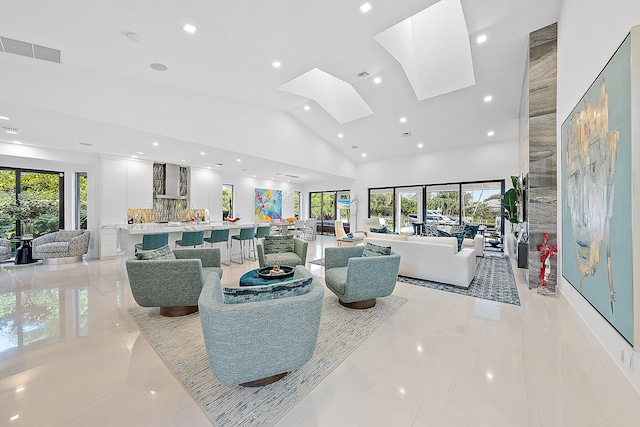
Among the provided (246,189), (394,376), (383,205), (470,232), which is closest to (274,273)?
(394,376)

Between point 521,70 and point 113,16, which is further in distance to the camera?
point 521,70

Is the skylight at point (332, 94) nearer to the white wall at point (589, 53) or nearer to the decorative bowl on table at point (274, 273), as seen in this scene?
the decorative bowl on table at point (274, 273)

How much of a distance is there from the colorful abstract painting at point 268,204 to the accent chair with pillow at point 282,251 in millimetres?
6890

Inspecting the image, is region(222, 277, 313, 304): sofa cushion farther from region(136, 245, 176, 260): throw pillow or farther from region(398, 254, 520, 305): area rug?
region(398, 254, 520, 305): area rug

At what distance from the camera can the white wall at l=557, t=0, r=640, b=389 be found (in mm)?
1611

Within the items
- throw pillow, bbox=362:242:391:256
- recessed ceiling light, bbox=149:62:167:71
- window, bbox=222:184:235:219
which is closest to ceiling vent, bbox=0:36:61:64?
recessed ceiling light, bbox=149:62:167:71

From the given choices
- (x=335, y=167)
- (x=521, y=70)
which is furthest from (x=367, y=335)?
(x=335, y=167)

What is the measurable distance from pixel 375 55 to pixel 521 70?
3.03 m

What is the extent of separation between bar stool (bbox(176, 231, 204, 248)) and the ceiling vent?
346cm

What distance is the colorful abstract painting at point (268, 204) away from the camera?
12273 mm

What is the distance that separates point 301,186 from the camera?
563 inches

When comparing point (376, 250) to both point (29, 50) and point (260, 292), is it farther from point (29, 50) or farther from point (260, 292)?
point (29, 50)

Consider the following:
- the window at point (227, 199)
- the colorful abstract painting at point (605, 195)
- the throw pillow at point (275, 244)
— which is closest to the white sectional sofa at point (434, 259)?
the throw pillow at point (275, 244)

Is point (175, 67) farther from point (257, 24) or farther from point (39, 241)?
point (39, 241)
